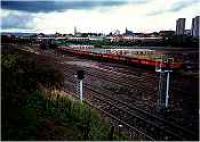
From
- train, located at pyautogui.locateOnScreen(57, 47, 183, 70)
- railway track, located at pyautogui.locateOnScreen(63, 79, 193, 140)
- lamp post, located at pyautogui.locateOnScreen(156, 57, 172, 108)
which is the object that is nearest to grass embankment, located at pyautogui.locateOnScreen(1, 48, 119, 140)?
railway track, located at pyautogui.locateOnScreen(63, 79, 193, 140)

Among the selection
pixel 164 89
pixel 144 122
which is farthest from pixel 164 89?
pixel 144 122

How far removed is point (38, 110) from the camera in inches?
567

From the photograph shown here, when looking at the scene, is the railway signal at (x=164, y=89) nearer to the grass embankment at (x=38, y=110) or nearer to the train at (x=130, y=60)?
the train at (x=130, y=60)

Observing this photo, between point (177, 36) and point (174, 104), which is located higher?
point (177, 36)

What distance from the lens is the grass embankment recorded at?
1098 cm

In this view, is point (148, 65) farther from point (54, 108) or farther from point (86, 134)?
point (86, 134)

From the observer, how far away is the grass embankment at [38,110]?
10984mm

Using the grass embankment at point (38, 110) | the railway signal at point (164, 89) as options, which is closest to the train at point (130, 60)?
the railway signal at point (164, 89)

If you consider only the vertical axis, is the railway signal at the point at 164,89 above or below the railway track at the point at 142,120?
above

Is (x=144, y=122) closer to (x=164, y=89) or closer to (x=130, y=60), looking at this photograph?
(x=164, y=89)

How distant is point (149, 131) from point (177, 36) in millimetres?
48113

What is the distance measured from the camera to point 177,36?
60469mm

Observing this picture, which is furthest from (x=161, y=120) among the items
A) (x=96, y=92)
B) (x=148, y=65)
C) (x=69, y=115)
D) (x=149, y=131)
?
(x=148, y=65)

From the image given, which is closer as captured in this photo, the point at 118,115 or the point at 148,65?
the point at 118,115
